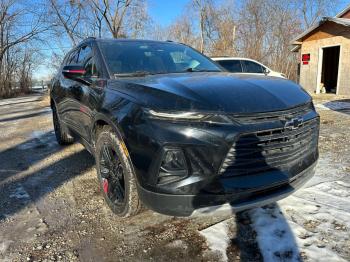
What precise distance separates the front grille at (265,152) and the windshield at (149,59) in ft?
5.09

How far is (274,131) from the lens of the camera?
2.31 meters

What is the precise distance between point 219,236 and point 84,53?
3.02m

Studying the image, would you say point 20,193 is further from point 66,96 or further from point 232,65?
point 232,65

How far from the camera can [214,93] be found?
7.93 feet

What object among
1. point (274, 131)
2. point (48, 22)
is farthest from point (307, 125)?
point (48, 22)

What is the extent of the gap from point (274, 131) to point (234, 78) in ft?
2.68

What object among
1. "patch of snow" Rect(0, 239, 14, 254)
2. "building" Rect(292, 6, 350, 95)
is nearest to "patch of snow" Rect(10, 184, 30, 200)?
"patch of snow" Rect(0, 239, 14, 254)

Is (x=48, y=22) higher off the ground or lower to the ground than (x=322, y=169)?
higher

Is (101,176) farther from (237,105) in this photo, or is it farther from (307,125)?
(307,125)

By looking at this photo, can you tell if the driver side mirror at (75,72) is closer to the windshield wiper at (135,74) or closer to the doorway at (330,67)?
the windshield wiper at (135,74)

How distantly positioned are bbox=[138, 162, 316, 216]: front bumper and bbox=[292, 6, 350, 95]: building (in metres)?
14.9

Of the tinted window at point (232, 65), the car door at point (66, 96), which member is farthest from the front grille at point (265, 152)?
the tinted window at point (232, 65)

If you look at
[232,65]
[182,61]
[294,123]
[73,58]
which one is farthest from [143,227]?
[232,65]

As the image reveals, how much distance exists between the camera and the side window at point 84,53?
3.97m
